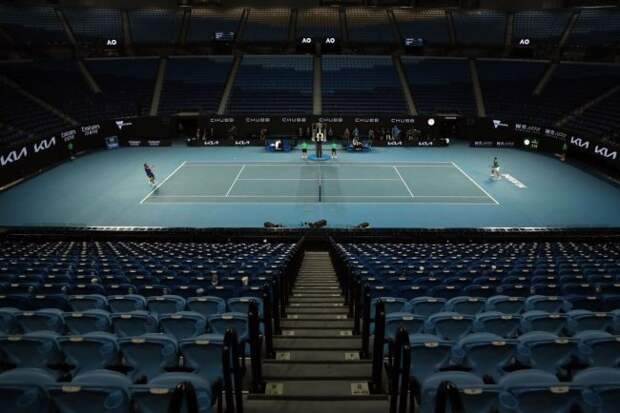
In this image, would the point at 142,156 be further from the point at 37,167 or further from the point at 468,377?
the point at 468,377

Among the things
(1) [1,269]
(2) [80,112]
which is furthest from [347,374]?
(2) [80,112]

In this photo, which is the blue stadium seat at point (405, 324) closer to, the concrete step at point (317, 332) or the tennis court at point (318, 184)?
the concrete step at point (317, 332)

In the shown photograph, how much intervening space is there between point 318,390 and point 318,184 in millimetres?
24291

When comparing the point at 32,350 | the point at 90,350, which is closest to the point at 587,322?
the point at 90,350

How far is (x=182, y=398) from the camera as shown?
390 centimetres

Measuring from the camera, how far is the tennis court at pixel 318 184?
27.4m

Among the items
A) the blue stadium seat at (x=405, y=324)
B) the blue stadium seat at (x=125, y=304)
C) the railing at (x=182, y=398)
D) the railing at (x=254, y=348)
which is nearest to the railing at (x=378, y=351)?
the blue stadium seat at (x=405, y=324)

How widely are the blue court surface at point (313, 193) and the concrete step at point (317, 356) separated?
15675 mm

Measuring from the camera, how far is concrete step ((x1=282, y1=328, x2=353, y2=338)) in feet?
28.1

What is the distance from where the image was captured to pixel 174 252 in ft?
55.3

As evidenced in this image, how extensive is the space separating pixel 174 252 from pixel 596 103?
36.4m

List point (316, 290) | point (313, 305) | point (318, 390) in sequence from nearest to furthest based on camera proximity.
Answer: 1. point (318, 390)
2. point (313, 305)
3. point (316, 290)

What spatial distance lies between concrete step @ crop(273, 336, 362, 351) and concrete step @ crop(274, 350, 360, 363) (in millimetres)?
165

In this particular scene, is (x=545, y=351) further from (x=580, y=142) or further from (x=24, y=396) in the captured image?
(x=580, y=142)
